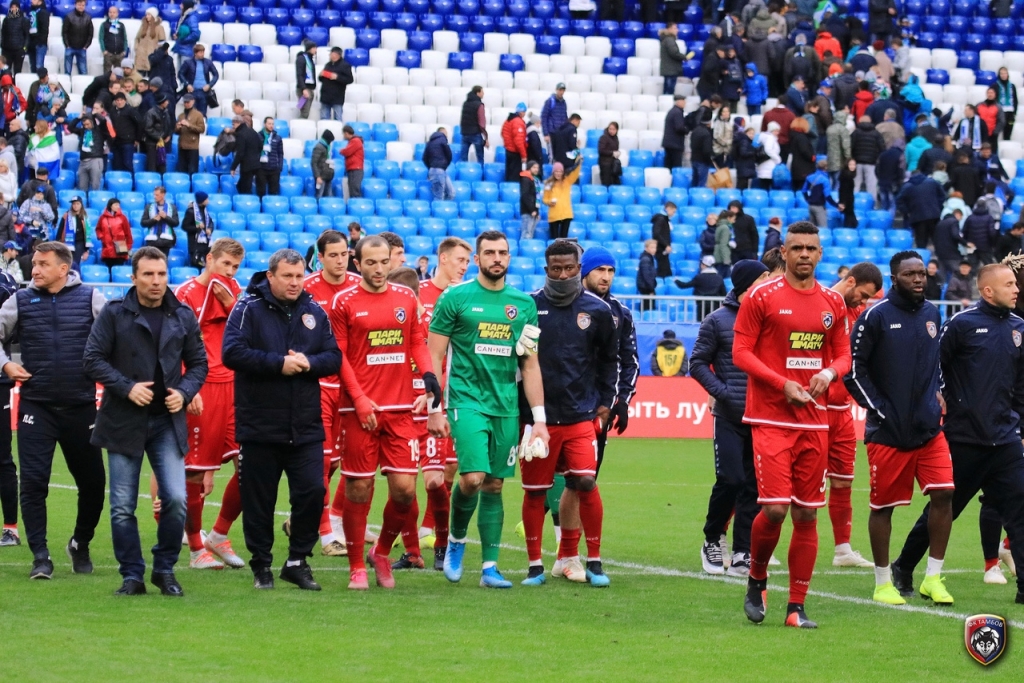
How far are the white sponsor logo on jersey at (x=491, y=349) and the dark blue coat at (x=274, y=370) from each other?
3.09 feet

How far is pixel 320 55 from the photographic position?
107ft

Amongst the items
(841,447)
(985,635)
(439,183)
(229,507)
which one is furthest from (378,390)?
(439,183)

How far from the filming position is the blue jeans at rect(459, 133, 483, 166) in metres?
30.5

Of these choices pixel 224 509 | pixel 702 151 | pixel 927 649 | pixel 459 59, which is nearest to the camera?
pixel 927 649

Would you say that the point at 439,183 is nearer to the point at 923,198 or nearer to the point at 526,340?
the point at 923,198

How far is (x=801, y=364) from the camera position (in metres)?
9.16

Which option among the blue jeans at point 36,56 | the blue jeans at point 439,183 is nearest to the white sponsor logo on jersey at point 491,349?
the blue jeans at point 439,183

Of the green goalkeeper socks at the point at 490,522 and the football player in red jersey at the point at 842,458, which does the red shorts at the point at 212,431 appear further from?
the football player in red jersey at the point at 842,458

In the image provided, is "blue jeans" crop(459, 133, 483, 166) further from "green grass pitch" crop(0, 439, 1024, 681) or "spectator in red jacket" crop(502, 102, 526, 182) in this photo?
"green grass pitch" crop(0, 439, 1024, 681)

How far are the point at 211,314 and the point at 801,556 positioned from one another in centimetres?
457

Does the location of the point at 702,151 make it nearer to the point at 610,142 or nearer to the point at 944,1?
the point at 610,142

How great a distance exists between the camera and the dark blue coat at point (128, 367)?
31.0 feet

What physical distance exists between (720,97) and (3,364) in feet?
79.2

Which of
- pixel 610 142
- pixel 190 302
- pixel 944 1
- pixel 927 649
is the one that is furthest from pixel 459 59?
pixel 927 649
